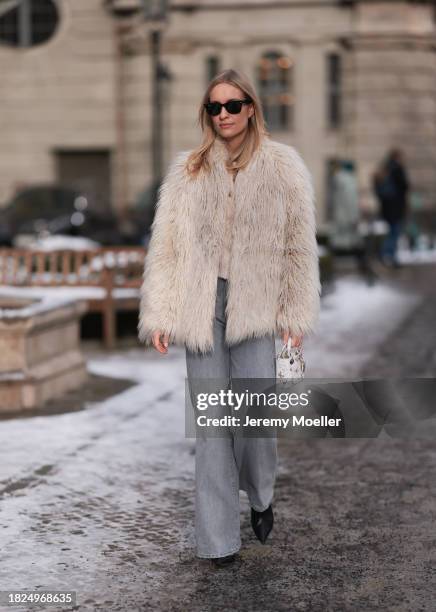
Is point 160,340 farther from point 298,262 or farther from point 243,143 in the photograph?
point 243,143

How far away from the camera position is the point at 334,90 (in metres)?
30.0

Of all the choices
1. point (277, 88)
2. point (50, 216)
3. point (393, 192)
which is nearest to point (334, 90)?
point (277, 88)

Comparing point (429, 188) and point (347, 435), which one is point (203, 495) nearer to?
point (347, 435)

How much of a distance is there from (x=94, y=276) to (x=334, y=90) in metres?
18.3

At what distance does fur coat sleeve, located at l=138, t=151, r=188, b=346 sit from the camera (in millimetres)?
5156

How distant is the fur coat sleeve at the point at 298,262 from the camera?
16.8ft

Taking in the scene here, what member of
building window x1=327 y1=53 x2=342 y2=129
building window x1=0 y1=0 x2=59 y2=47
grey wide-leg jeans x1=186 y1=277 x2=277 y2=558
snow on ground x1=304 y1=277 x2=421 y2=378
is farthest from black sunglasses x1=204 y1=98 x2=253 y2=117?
building window x1=0 y1=0 x2=59 y2=47

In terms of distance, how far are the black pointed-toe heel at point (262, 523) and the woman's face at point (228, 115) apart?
1.56 m

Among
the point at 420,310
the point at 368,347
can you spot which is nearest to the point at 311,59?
the point at 420,310

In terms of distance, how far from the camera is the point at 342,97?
1177 inches

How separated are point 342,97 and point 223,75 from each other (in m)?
25.2

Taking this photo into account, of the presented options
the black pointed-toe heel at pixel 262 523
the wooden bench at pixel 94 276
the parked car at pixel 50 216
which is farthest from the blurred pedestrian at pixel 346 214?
the black pointed-toe heel at pixel 262 523

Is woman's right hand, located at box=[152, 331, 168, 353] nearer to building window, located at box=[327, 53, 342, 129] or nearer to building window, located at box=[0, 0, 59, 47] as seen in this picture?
building window, located at box=[327, 53, 342, 129]

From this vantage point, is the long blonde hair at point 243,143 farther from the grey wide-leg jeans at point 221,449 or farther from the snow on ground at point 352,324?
the snow on ground at point 352,324
